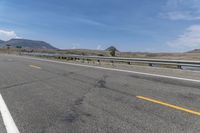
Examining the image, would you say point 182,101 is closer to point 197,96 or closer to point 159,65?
point 197,96

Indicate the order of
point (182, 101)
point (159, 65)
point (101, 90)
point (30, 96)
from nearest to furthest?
point (182, 101), point (30, 96), point (101, 90), point (159, 65)

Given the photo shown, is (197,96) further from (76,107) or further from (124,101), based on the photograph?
(76,107)

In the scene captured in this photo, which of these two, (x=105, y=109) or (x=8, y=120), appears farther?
(x=105, y=109)

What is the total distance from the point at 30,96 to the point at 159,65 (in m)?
10.9

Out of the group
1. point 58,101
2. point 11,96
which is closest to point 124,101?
point 58,101

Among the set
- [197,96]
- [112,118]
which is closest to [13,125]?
[112,118]

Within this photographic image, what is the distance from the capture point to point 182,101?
5.89 m

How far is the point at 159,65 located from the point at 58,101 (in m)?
10.8

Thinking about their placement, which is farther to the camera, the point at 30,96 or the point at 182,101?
the point at 30,96

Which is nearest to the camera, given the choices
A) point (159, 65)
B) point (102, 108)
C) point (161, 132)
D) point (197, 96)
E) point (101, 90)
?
point (161, 132)

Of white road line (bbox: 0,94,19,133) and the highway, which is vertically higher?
the highway

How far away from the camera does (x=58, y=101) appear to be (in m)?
6.23

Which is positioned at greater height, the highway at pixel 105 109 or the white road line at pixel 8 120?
the highway at pixel 105 109

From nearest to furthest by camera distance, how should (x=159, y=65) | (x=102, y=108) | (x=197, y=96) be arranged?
(x=102, y=108)
(x=197, y=96)
(x=159, y=65)
